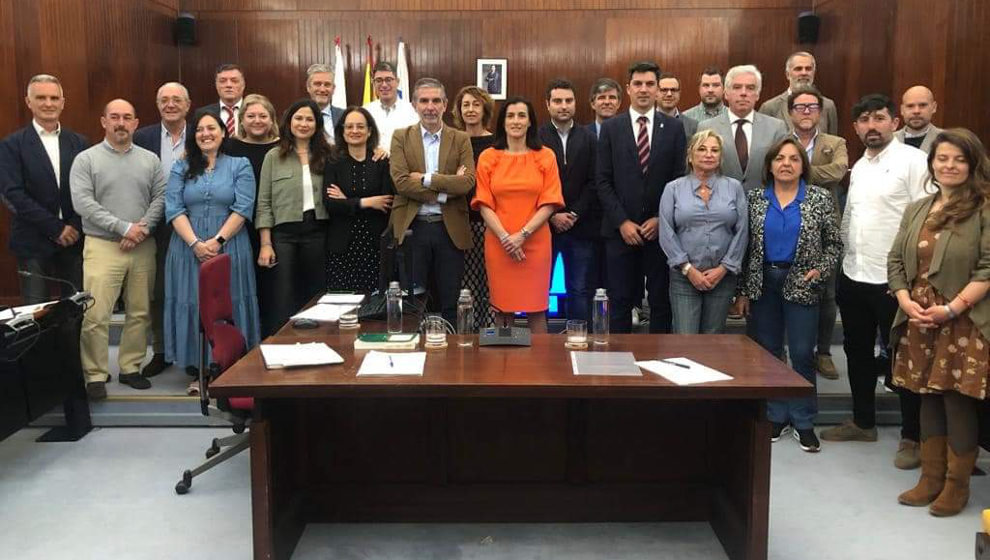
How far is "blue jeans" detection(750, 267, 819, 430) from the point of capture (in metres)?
3.93

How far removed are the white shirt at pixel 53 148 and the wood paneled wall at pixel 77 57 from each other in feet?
5.20

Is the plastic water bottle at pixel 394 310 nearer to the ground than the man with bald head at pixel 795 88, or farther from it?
nearer to the ground

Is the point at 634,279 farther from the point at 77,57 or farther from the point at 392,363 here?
the point at 77,57

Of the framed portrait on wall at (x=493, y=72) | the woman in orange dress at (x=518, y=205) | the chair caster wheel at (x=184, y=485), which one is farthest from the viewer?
the framed portrait on wall at (x=493, y=72)

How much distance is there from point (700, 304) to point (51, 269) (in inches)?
135

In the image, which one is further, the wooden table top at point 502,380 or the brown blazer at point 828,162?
the brown blazer at point 828,162

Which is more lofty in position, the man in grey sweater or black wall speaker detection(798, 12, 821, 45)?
black wall speaker detection(798, 12, 821, 45)

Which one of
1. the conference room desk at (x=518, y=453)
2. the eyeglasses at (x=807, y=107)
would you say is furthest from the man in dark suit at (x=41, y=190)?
the eyeglasses at (x=807, y=107)

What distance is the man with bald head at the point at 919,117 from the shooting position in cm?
445

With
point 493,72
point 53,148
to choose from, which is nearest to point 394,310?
point 53,148

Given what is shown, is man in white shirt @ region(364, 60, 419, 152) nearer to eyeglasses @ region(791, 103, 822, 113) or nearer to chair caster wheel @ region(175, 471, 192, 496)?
eyeglasses @ region(791, 103, 822, 113)

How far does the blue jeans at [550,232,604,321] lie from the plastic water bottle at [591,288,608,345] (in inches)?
53.3

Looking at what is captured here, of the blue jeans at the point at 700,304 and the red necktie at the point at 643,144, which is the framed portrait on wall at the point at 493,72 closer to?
the red necktie at the point at 643,144

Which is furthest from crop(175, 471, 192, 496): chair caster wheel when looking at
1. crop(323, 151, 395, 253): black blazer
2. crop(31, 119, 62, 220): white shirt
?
crop(31, 119, 62, 220): white shirt
